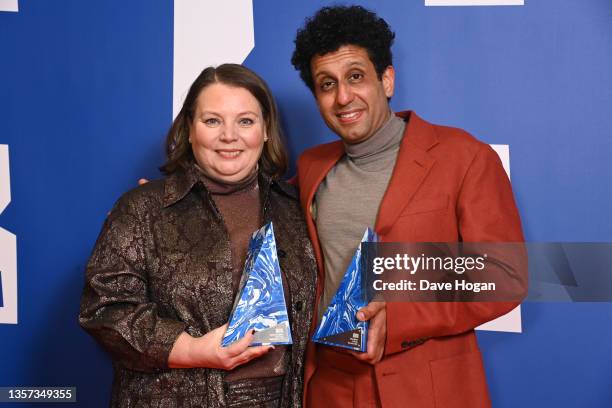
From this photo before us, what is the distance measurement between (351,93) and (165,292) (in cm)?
68

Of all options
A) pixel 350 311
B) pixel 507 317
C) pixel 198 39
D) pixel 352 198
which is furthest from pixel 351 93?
pixel 507 317

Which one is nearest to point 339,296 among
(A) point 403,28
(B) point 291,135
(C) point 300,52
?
(C) point 300,52

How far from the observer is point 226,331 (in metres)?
1.38

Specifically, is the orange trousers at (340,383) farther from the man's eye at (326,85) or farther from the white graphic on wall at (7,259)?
the white graphic on wall at (7,259)

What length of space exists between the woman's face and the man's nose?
228 millimetres

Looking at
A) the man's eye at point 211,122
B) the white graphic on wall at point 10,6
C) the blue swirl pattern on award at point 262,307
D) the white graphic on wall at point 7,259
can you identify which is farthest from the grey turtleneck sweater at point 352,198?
the white graphic on wall at point 10,6

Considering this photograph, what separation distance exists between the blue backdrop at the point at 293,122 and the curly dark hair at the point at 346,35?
39 centimetres

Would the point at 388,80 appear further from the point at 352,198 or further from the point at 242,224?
the point at 242,224

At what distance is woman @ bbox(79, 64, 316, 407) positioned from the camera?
145cm

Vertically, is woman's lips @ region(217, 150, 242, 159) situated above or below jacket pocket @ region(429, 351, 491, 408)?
above

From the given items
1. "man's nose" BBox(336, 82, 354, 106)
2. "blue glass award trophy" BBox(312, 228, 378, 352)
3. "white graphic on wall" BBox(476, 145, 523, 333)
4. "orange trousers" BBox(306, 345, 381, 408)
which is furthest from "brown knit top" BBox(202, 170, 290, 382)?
"white graphic on wall" BBox(476, 145, 523, 333)

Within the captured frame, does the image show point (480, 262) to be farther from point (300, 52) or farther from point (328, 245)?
point (300, 52)

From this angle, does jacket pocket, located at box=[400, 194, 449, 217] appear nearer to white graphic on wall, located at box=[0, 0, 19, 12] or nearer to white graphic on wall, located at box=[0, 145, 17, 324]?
white graphic on wall, located at box=[0, 145, 17, 324]

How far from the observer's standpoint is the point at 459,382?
4.97 feet
